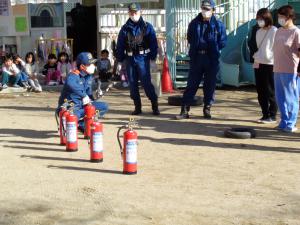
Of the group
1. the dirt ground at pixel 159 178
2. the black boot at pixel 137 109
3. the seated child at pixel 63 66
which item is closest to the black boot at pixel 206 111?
the dirt ground at pixel 159 178

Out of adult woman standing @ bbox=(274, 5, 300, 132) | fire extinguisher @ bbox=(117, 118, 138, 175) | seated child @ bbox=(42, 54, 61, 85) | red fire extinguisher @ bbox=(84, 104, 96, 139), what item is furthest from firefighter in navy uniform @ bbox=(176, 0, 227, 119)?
seated child @ bbox=(42, 54, 61, 85)

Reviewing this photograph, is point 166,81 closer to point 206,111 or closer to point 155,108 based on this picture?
point 155,108

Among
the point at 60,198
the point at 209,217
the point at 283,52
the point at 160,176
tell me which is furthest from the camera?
the point at 283,52

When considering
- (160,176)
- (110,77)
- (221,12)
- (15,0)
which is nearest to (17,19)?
(15,0)

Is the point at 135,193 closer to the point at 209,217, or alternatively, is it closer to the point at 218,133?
the point at 209,217

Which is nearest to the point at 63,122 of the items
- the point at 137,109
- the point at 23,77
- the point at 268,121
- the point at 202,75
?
the point at 137,109

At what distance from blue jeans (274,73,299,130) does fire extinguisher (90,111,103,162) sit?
323cm

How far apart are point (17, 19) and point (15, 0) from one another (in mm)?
1565

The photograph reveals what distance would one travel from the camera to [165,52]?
1609cm

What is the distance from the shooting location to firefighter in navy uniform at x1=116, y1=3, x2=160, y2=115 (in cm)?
1100

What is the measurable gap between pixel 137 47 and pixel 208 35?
4.49ft

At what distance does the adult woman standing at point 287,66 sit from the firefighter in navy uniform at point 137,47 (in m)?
2.54

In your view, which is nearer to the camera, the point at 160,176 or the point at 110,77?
the point at 160,176

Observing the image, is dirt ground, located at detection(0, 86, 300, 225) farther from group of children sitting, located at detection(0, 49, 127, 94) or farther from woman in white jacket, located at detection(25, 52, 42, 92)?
group of children sitting, located at detection(0, 49, 127, 94)
